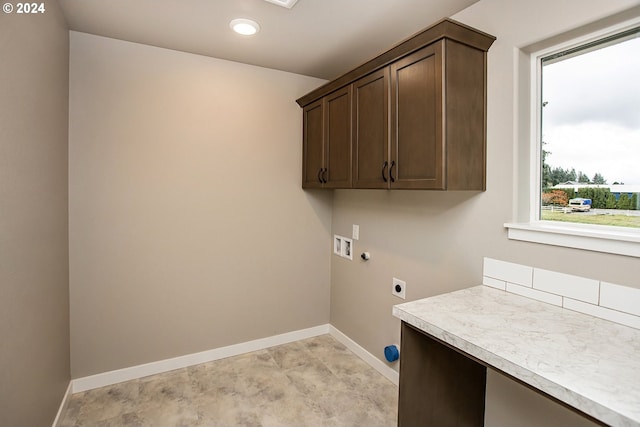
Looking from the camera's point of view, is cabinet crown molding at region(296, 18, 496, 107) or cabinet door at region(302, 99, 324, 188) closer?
cabinet crown molding at region(296, 18, 496, 107)

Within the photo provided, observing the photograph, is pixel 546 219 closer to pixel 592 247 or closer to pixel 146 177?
pixel 592 247

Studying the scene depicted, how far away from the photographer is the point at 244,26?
2.11 meters

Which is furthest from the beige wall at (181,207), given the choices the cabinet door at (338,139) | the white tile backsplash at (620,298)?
the white tile backsplash at (620,298)

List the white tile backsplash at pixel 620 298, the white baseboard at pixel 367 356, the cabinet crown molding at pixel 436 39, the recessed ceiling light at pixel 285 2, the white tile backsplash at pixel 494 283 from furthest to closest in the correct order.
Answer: the white baseboard at pixel 367 356, the recessed ceiling light at pixel 285 2, the white tile backsplash at pixel 494 283, the cabinet crown molding at pixel 436 39, the white tile backsplash at pixel 620 298

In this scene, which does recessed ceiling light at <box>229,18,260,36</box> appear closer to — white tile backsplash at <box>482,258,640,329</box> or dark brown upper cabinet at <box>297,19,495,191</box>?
dark brown upper cabinet at <box>297,19,495,191</box>

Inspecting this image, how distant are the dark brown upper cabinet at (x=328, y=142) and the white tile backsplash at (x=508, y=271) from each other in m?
1.02

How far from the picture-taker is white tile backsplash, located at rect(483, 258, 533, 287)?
1.61m

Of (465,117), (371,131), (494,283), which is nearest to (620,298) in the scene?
(494,283)

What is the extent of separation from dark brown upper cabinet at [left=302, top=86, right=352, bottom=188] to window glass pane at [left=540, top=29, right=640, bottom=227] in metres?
1.18

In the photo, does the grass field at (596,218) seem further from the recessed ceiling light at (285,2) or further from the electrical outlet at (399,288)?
the recessed ceiling light at (285,2)

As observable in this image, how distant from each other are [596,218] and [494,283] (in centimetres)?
54

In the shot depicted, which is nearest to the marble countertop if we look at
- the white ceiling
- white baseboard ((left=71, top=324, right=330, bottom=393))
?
the white ceiling

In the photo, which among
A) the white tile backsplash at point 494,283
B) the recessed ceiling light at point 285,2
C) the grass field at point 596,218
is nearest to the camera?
the grass field at point 596,218

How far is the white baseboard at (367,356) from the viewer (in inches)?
96.0
